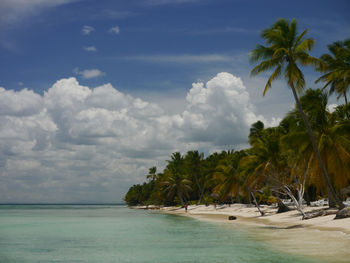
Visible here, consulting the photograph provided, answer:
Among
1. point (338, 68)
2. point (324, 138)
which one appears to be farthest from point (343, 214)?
point (338, 68)

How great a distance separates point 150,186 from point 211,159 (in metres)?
57.5

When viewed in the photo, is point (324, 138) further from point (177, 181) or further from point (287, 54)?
point (177, 181)

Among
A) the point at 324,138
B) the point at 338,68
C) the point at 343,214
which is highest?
the point at 338,68

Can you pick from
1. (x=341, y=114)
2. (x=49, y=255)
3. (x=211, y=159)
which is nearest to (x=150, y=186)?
(x=211, y=159)

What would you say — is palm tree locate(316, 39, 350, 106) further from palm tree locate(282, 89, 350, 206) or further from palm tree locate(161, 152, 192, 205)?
palm tree locate(161, 152, 192, 205)

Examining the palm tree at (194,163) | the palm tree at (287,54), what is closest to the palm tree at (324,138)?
the palm tree at (287,54)

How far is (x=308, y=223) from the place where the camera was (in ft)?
79.9

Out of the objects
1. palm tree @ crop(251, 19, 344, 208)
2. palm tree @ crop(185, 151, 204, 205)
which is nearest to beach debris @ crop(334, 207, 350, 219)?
palm tree @ crop(251, 19, 344, 208)

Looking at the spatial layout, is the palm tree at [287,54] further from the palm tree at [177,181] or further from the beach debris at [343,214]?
the palm tree at [177,181]

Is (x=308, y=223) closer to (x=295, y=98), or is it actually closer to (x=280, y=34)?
(x=295, y=98)

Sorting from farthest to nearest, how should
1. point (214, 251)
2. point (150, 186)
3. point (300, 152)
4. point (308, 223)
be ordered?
point (150, 186)
point (300, 152)
point (308, 223)
point (214, 251)

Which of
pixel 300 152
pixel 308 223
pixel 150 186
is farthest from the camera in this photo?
pixel 150 186

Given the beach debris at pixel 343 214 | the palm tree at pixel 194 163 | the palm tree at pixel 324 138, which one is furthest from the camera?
the palm tree at pixel 194 163

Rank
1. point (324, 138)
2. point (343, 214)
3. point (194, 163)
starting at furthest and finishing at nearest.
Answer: point (194, 163) < point (324, 138) < point (343, 214)
